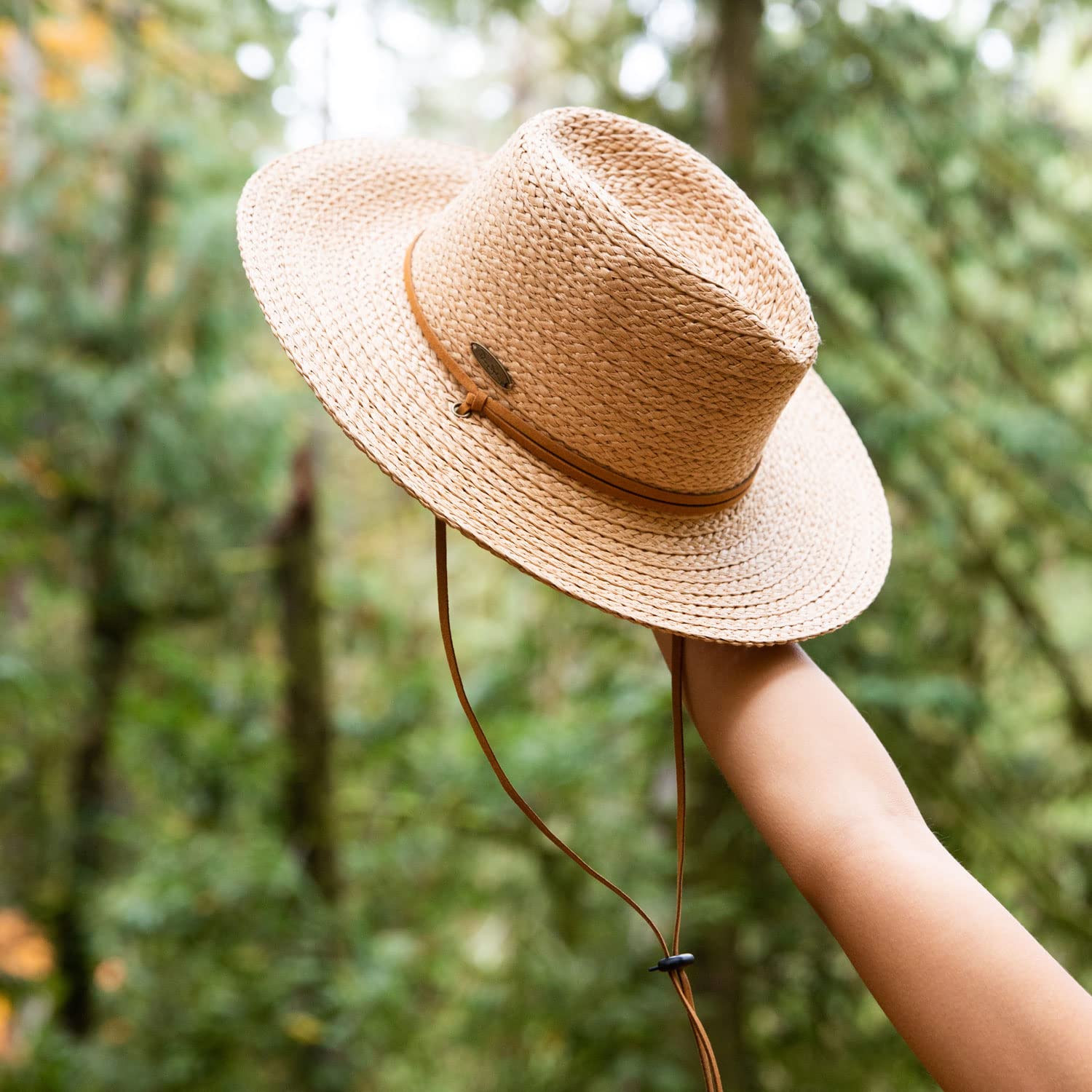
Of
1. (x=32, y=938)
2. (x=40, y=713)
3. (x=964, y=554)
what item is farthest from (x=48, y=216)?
(x=964, y=554)

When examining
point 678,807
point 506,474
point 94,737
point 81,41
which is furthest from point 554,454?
point 81,41

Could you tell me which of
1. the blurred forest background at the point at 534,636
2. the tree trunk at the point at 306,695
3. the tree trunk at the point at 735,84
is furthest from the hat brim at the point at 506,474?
the tree trunk at the point at 306,695

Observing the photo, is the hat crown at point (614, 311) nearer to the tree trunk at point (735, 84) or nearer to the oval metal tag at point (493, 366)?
the oval metal tag at point (493, 366)

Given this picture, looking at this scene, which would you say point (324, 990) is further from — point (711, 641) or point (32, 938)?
point (32, 938)

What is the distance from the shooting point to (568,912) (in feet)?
10.4

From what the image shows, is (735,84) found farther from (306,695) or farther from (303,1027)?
(303,1027)

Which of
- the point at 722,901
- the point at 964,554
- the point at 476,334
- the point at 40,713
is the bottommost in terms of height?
the point at 40,713

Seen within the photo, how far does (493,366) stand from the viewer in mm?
1005

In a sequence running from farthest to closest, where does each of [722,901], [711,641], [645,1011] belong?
[645,1011]
[722,901]
[711,641]

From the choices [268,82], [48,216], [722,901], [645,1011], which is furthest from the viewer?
[48,216]

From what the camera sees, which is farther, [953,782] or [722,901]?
[953,782]

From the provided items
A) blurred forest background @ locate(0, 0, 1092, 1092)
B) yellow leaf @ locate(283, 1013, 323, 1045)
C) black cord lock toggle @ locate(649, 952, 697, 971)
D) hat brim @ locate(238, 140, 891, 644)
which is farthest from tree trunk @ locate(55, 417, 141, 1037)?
black cord lock toggle @ locate(649, 952, 697, 971)

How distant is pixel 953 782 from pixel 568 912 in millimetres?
1247

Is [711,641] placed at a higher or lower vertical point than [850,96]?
lower
